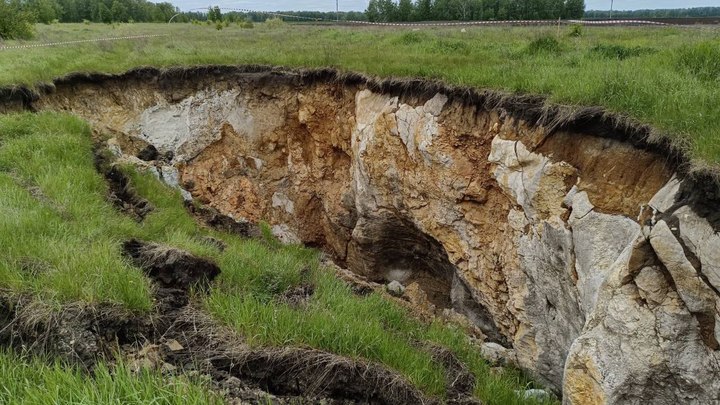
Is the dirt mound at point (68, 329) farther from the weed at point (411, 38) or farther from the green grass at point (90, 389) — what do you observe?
the weed at point (411, 38)

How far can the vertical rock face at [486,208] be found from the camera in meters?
4.59

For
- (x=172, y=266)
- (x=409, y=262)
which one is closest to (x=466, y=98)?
(x=409, y=262)

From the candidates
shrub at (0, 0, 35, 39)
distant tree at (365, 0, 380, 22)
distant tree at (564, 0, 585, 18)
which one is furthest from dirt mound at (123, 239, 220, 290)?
distant tree at (365, 0, 380, 22)

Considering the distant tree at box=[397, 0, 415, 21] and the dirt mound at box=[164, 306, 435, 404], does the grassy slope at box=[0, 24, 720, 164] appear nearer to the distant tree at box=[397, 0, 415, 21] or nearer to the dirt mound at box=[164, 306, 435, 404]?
the dirt mound at box=[164, 306, 435, 404]

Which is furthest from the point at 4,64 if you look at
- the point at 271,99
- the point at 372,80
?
the point at 372,80

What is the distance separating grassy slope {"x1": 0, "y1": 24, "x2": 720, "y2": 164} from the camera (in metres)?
5.54

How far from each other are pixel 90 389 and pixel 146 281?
196 cm

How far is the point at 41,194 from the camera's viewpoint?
6512mm

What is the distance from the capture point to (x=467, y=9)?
190ft

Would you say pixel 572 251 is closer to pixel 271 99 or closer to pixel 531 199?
pixel 531 199

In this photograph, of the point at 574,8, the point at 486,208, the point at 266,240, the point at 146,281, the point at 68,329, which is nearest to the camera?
the point at 68,329

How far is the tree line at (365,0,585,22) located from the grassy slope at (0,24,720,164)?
38006 millimetres

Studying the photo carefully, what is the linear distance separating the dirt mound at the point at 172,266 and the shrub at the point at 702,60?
6468 mm

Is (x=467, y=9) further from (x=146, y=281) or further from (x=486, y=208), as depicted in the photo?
(x=146, y=281)
